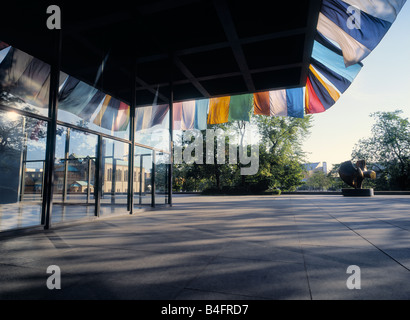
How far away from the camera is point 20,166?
10.7 metres

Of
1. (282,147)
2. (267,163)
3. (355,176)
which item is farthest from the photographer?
(282,147)

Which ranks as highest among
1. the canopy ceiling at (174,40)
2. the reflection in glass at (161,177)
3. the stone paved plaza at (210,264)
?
the canopy ceiling at (174,40)

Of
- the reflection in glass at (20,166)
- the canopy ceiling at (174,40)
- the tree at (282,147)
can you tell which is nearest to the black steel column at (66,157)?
the reflection in glass at (20,166)

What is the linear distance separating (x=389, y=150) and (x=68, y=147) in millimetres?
48643

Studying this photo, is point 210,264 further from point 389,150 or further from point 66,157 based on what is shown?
point 389,150

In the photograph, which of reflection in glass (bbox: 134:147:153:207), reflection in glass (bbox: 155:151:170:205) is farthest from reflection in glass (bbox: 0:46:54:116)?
reflection in glass (bbox: 155:151:170:205)

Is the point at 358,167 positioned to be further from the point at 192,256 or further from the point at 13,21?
the point at 13,21

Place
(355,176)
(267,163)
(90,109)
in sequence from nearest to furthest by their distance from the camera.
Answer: (90,109), (355,176), (267,163)

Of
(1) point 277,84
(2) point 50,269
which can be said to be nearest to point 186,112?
(1) point 277,84

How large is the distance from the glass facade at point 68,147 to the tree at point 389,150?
41.2 m

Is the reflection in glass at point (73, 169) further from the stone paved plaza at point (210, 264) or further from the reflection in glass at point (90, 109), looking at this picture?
the stone paved plaza at point (210, 264)

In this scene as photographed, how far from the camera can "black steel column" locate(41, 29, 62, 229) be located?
5.94 m

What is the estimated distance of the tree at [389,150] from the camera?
3709 cm

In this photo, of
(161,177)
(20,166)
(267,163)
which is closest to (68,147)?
(20,166)
